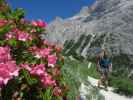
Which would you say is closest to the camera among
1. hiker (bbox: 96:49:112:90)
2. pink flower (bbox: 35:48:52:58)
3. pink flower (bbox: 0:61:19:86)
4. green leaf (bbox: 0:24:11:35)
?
pink flower (bbox: 0:61:19:86)

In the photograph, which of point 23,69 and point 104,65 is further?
point 104,65

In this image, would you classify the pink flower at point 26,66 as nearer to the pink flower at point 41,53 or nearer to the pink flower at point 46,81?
the pink flower at point 46,81

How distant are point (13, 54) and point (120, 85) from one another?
12.6 m

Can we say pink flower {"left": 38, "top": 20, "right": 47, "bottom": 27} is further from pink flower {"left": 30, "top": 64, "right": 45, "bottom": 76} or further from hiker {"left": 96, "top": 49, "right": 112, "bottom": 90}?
hiker {"left": 96, "top": 49, "right": 112, "bottom": 90}

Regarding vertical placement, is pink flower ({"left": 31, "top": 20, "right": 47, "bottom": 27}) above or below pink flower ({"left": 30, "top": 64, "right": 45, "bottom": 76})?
above

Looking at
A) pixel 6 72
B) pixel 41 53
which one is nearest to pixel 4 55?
pixel 6 72

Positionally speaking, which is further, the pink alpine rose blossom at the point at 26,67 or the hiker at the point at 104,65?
the hiker at the point at 104,65

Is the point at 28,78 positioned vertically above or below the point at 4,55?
below

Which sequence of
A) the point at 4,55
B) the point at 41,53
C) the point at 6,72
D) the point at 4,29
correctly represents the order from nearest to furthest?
the point at 6,72 → the point at 4,55 → the point at 4,29 → the point at 41,53

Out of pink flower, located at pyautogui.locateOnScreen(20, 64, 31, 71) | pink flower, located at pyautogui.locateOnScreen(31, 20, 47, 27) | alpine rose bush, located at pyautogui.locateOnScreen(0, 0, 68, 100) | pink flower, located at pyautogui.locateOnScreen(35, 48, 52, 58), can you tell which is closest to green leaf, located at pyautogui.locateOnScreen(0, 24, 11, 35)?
alpine rose bush, located at pyautogui.locateOnScreen(0, 0, 68, 100)

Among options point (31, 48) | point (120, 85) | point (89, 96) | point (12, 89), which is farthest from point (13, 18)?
point (120, 85)

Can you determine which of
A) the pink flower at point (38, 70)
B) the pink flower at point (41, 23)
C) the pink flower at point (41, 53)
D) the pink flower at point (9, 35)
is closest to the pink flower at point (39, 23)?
the pink flower at point (41, 23)

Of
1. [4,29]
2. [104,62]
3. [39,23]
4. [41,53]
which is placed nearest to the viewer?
[4,29]

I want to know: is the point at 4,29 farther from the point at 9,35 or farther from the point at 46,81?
the point at 46,81
